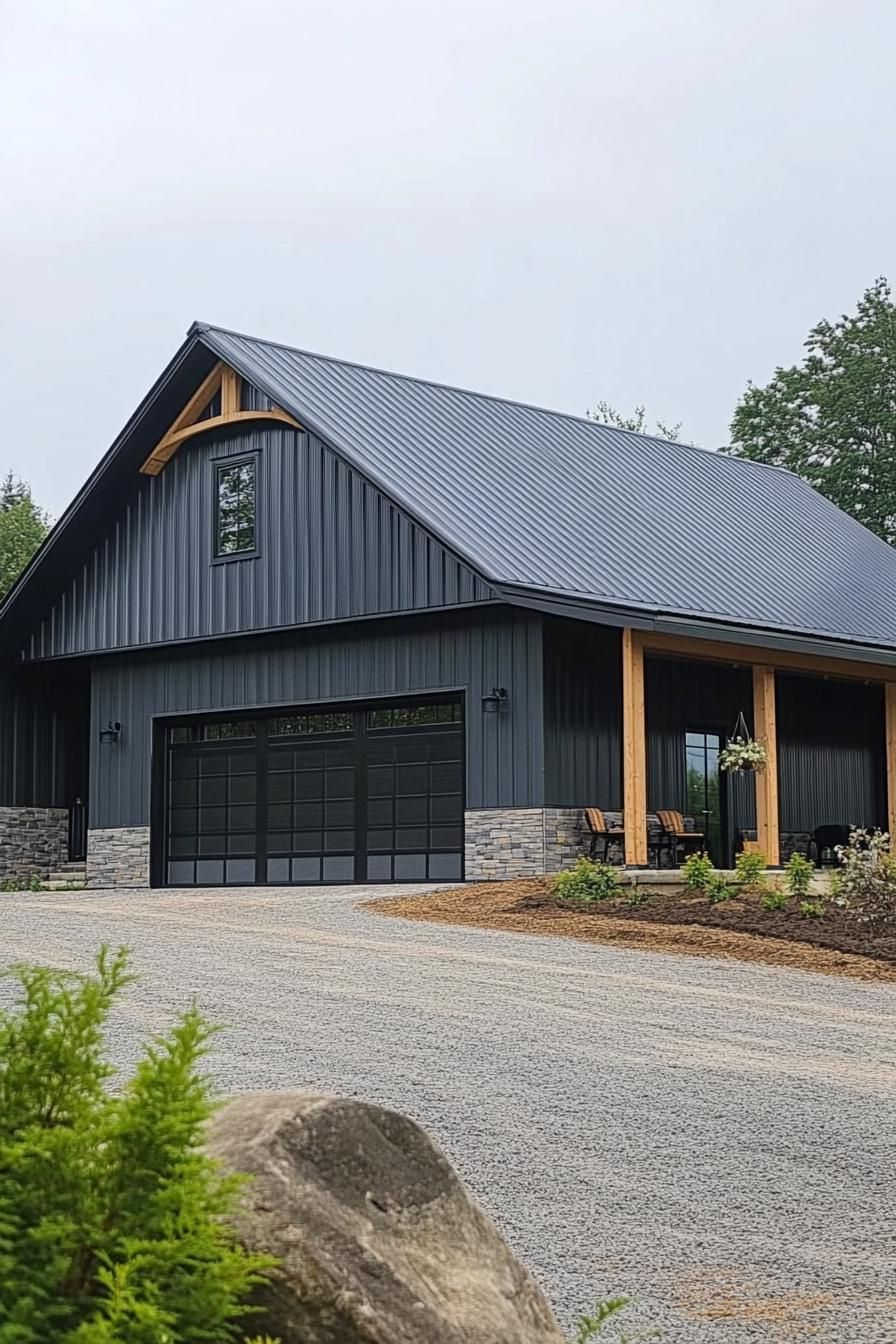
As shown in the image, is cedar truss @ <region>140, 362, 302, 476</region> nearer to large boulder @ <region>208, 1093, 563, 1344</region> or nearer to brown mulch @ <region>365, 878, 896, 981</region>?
brown mulch @ <region>365, 878, 896, 981</region>

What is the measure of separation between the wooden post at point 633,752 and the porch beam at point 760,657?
0.30m

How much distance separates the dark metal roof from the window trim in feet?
3.35

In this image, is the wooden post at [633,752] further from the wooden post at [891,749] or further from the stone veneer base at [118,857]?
the stone veneer base at [118,857]

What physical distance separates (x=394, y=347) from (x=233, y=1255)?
7136 centimetres

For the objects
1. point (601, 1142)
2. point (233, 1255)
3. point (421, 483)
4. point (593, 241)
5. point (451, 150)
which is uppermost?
point (593, 241)

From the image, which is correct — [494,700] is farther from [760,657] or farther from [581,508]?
[581,508]

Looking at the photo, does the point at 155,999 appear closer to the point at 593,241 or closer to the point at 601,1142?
the point at 601,1142

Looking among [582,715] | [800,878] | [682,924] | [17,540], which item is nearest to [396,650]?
[582,715]

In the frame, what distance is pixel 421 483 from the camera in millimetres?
21062

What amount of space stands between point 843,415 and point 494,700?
2352cm

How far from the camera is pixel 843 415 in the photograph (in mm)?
41312

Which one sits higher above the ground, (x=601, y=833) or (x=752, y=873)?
(x=601, y=833)

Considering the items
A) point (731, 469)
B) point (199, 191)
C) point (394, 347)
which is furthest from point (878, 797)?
point (394, 347)

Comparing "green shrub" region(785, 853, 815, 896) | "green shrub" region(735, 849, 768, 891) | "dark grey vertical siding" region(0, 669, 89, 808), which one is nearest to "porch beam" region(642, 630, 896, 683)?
"green shrub" region(735, 849, 768, 891)
